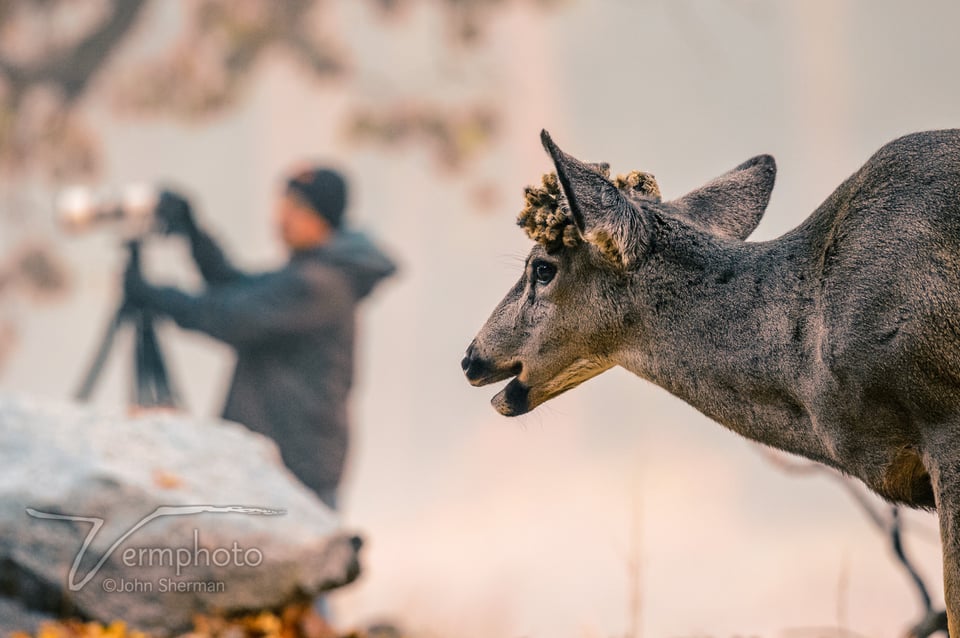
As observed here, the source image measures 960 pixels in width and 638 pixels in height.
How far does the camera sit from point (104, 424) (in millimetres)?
4648

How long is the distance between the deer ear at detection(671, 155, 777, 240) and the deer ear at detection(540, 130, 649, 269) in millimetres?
284

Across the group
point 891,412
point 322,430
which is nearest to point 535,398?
point 891,412

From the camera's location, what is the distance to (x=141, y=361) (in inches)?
217

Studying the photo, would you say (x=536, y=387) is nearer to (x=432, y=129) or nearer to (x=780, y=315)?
(x=780, y=315)

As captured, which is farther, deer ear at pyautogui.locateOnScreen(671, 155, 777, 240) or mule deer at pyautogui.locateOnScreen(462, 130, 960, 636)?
deer ear at pyautogui.locateOnScreen(671, 155, 777, 240)

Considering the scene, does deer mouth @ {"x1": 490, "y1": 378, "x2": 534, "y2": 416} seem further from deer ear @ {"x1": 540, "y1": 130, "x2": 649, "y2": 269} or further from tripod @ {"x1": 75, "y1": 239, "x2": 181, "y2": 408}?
tripod @ {"x1": 75, "y1": 239, "x2": 181, "y2": 408}

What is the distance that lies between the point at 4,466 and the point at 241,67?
5049 mm

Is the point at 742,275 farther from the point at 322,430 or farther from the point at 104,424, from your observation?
the point at 322,430

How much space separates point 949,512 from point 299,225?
4208 mm

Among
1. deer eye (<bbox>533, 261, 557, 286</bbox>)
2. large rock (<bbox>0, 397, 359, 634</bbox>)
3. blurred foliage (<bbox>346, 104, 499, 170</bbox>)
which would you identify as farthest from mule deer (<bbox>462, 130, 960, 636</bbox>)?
blurred foliage (<bbox>346, 104, 499, 170</bbox>)

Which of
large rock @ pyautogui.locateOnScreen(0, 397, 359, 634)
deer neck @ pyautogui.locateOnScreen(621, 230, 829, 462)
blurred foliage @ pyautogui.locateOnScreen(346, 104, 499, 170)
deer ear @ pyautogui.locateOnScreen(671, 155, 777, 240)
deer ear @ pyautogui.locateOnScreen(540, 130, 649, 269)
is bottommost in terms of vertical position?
large rock @ pyautogui.locateOnScreen(0, 397, 359, 634)

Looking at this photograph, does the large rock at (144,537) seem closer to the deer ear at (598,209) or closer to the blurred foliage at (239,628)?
the blurred foliage at (239,628)

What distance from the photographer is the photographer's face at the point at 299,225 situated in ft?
19.1

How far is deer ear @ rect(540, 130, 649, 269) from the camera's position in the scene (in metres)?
2.24
